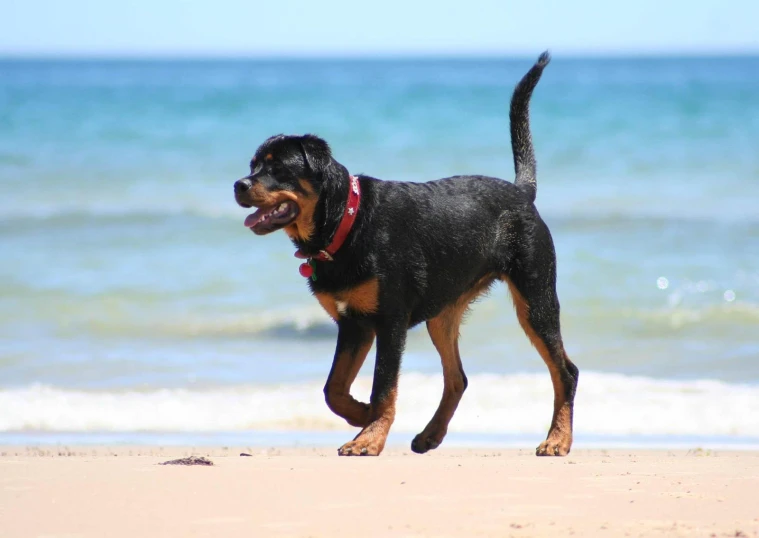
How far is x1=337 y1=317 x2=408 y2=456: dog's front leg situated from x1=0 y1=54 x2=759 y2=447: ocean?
4.28ft

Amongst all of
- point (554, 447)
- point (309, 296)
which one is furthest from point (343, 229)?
point (309, 296)

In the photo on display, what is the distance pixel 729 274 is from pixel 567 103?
19532 mm

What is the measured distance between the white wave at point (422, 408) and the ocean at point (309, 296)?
0.8 inches

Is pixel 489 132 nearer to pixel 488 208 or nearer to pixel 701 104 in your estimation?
pixel 701 104

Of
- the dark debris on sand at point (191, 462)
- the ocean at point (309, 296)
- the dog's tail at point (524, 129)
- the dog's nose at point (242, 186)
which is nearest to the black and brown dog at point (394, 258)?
the dog's nose at point (242, 186)

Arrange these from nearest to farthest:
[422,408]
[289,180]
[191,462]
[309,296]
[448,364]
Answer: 1. [191,462]
2. [289,180]
3. [448,364]
4. [422,408]
5. [309,296]

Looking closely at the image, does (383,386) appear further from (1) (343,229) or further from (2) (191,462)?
(2) (191,462)

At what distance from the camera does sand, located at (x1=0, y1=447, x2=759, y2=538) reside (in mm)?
3869

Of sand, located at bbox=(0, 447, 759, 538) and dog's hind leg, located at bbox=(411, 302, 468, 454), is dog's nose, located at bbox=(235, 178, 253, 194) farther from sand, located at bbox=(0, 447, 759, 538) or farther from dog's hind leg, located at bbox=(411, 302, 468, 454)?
dog's hind leg, located at bbox=(411, 302, 468, 454)

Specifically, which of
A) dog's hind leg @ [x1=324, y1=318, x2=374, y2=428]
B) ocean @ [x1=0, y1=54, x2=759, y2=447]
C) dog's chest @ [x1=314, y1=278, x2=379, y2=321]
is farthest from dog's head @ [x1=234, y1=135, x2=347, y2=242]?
ocean @ [x1=0, y1=54, x2=759, y2=447]

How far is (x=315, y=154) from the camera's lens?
525 cm

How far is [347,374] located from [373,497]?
4.37 ft

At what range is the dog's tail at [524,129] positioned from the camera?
6.42m

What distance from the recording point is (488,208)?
19.5 feet
